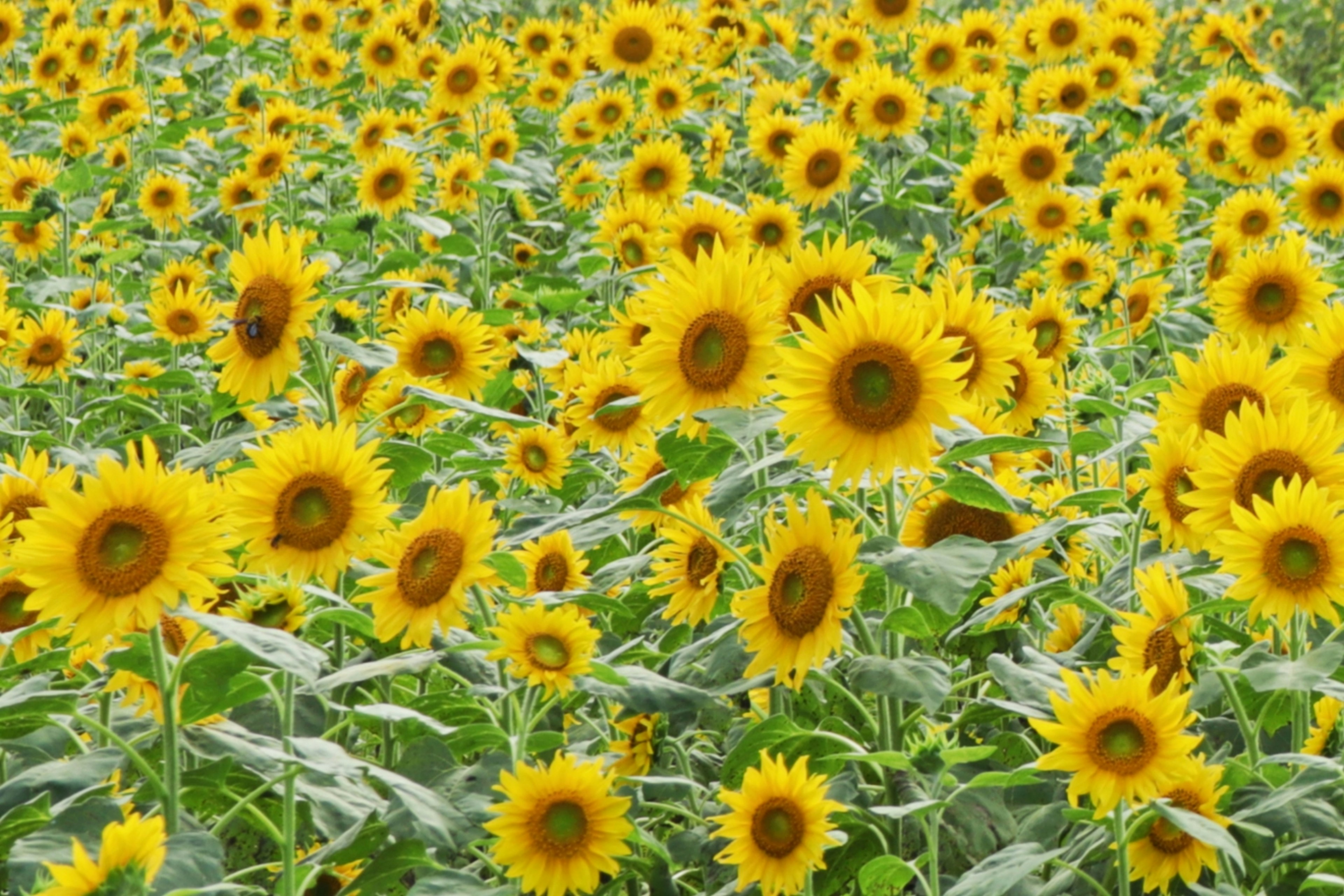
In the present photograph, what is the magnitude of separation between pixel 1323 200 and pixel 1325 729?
2737mm

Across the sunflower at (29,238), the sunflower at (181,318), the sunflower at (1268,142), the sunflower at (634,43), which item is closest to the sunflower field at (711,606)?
the sunflower at (181,318)

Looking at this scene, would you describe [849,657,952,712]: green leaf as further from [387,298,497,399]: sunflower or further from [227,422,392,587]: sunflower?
[387,298,497,399]: sunflower

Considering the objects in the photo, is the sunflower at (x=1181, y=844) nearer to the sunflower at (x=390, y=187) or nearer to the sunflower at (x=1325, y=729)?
the sunflower at (x=1325, y=729)

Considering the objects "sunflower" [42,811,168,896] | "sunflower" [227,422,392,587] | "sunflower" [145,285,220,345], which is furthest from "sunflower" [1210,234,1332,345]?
"sunflower" [145,285,220,345]

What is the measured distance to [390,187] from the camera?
221 inches

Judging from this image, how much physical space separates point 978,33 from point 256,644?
573 centimetres

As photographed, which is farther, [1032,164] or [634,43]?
[634,43]

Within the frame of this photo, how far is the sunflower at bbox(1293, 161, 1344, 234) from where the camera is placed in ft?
15.3

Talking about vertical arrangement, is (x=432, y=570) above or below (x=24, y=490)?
below

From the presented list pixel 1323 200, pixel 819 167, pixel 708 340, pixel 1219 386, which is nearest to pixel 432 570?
pixel 708 340

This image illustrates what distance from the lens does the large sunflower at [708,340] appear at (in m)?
2.23

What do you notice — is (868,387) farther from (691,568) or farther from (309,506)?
(309,506)

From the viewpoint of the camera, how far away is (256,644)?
1.93 metres

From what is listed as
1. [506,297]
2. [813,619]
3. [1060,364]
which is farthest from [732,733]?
[506,297]
